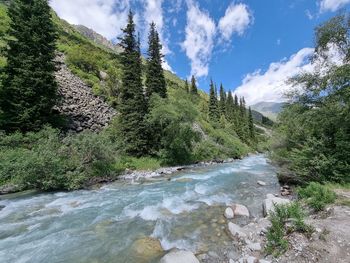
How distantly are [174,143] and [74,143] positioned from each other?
1192 centimetres

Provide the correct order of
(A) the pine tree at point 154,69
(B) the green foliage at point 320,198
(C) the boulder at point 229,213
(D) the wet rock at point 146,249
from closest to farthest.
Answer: (D) the wet rock at point 146,249 → (B) the green foliage at point 320,198 → (C) the boulder at point 229,213 → (A) the pine tree at point 154,69

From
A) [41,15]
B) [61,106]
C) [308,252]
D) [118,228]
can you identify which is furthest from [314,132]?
[41,15]

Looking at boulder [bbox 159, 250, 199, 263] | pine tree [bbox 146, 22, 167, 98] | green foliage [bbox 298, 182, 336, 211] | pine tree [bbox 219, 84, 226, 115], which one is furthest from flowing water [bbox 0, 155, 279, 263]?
pine tree [bbox 219, 84, 226, 115]

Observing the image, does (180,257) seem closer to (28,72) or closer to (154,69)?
(28,72)

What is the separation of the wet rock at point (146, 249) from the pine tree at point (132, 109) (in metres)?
15.3

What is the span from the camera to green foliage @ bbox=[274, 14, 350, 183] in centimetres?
1209

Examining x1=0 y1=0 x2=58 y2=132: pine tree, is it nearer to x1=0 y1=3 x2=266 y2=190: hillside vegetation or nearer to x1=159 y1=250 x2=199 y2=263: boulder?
x1=0 y1=3 x2=266 y2=190: hillside vegetation

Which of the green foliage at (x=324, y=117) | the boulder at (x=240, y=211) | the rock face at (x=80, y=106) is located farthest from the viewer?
the rock face at (x=80, y=106)

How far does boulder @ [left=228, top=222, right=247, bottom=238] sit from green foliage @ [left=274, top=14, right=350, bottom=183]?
270 inches

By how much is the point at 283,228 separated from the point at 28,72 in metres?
19.8

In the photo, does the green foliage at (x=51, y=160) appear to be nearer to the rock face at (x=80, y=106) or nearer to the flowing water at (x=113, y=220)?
the flowing water at (x=113, y=220)

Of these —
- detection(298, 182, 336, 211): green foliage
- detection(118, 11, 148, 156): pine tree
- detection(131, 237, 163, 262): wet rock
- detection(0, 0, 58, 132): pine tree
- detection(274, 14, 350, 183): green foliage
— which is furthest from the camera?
detection(118, 11, 148, 156): pine tree

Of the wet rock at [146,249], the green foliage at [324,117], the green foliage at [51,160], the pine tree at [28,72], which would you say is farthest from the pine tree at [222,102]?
the wet rock at [146,249]

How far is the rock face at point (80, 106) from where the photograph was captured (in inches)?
893
